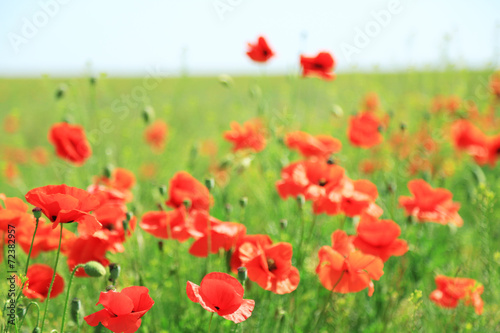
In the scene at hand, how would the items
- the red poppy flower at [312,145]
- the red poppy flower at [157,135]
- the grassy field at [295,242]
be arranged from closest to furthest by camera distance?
1. the grassy field at [295,242]
2. the red poppy flower at [312,145]
3. the red poppy flower at [157,135]

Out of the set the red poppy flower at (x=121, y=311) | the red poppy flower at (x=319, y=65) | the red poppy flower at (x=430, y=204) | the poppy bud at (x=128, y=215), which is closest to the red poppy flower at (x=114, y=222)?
the poppy bud at (x=128, y=215)

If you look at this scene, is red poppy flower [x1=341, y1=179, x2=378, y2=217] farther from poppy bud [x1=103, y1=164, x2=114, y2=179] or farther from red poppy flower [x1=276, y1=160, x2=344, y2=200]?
poppy bud [x1=103, y1=164, x2=114, y2=179]

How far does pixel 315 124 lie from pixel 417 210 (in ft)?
9.98

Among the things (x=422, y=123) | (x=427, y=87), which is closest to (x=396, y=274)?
(x=422, y=123)

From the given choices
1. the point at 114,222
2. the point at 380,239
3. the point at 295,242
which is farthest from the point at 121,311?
the point at 295,242

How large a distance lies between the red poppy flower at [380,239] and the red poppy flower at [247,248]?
12.3 inches

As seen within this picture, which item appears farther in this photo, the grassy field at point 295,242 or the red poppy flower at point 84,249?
the grassy field at point 295,242

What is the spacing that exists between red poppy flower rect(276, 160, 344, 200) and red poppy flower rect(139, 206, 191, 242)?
0.43 meters

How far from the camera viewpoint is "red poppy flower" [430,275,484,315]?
4.75 feet

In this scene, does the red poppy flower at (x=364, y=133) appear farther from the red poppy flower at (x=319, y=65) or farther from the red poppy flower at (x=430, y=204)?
the red poppy flower at (x=430, y=204)

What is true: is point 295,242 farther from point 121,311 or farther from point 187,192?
point 121,311

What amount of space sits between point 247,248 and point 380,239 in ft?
1.44

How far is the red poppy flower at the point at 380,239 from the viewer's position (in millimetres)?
1337

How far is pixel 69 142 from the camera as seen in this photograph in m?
1.95
